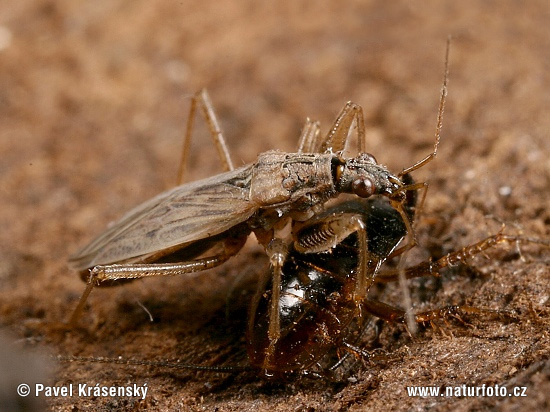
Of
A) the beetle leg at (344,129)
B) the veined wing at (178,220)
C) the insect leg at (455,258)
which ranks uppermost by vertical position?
the beetle leg at (344,129)

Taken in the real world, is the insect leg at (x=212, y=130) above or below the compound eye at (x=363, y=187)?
above

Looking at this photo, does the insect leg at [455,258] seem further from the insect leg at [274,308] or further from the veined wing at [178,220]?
the veined wing at [178,220]

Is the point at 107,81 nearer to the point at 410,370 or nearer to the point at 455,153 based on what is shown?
the point at 455,153

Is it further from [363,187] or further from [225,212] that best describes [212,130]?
[363,187]

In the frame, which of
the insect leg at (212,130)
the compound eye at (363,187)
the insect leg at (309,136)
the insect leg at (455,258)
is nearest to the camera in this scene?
the insect leg at (455,258)

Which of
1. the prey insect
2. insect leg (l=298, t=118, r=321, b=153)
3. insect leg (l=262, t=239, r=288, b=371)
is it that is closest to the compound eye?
the prey insect

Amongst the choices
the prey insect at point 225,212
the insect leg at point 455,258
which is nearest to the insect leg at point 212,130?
the prey insect at point 225,212

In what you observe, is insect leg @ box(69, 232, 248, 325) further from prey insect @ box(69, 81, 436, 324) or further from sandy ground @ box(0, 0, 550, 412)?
sandy ground @ box(0, 0, 550, 412)

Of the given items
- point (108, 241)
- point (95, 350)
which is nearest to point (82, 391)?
point (95, 350)
